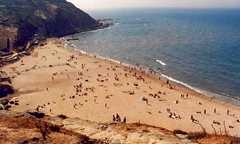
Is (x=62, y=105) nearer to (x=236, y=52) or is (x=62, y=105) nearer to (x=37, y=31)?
(x=236, y=52)

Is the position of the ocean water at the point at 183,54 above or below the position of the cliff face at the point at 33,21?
below

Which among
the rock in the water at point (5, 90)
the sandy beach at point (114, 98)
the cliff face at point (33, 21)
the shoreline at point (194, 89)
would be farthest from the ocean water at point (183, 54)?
the rock in the water at point (5, 90)

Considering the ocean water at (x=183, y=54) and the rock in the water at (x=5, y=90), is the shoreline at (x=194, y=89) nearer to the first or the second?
the ocean water at (x=183, y=54)

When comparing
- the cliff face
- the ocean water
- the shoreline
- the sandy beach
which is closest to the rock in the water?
the sandy beach

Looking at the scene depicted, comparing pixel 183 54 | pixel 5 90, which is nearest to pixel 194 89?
pixel 5 90

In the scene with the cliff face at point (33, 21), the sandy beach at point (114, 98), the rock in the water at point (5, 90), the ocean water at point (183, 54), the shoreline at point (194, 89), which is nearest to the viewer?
the sandy beach at point (114, 98)

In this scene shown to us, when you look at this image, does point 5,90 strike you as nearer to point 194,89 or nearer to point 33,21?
point 194,89

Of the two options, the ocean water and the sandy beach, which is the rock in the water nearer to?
the sandy beach
